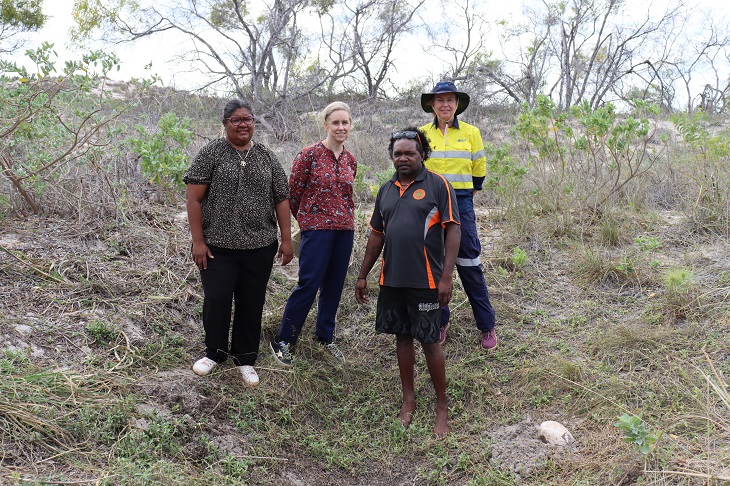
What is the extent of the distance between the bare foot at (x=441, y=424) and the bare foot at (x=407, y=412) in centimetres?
16

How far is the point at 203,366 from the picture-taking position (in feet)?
11.0

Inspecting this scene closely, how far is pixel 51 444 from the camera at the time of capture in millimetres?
2551

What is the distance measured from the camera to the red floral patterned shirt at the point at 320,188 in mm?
3535

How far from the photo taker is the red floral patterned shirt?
3535mm

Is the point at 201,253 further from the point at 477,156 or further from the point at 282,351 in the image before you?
the point at 477,156

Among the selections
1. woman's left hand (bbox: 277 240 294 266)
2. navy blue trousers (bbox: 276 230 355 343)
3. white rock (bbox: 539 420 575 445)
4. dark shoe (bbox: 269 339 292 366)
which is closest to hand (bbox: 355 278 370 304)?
Result: navy blue trousers (bbox: 276 230 355 343)

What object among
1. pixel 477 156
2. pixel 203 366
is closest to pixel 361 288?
pixel 203 366

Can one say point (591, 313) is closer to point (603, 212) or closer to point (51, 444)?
point (603, 212)

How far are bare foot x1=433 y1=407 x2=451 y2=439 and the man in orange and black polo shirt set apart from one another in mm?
219

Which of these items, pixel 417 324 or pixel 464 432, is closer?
pixel 417 324

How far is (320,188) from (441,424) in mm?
1537

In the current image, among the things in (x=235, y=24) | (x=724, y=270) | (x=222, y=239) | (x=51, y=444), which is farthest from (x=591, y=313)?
(x=235, y=24)

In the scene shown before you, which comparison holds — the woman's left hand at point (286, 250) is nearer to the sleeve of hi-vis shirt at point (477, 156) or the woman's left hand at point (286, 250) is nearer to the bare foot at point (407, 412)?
the bare foot at point (407, 412)

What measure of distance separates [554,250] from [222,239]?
327 cm
